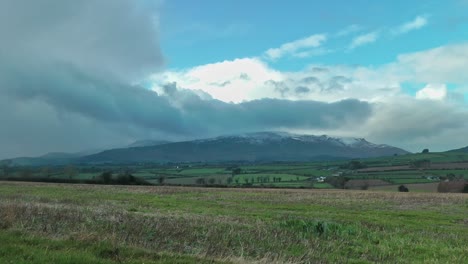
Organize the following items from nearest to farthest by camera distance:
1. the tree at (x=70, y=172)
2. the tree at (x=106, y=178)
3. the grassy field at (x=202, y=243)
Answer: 1. the grassy field at (x=202, y=243)
2. the tree at (x=106, y=178)
3. the tree at (x=70, y=172)

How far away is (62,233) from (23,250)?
3828 mm

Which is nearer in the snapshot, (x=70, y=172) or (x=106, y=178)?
(x=106, y=178)

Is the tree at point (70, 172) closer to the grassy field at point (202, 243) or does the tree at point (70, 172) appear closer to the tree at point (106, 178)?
the tree at point (106, 178)

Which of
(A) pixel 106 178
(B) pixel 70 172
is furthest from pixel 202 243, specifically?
(B) pixel 70 172

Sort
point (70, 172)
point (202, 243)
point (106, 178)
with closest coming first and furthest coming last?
point (202, 243)
point (106, 178)
point (70, 172)

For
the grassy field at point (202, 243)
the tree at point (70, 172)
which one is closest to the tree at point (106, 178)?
the tree at point (70, 172)

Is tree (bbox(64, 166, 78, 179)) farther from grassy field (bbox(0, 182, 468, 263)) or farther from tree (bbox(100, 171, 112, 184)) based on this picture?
grassy field (bbox(0, 182, 468, 263))

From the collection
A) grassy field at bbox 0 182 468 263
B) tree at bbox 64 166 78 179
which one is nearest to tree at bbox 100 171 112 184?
tree at bbox 64 166 78 179

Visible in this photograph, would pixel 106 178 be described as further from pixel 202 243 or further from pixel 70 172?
pixel 202 243

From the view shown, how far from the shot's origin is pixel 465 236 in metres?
22.4

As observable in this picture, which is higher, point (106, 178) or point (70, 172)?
point (70, 172)

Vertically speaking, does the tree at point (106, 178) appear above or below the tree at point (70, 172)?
below

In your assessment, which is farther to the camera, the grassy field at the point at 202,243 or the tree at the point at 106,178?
the tree at the point at 106,178

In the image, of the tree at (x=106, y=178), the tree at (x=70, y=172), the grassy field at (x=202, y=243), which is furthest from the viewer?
the tree at (x=70, y=172)
